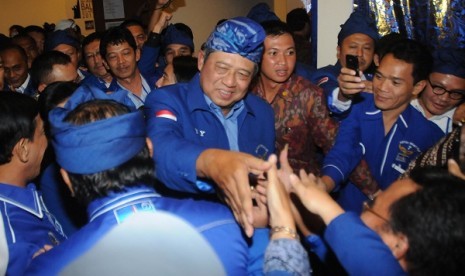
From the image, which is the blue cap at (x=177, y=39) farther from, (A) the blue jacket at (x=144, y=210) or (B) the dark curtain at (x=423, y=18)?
(A) the blue jacket at (x=144, y=210)

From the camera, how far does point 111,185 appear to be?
3.69 ft

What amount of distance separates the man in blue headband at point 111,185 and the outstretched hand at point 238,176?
0.09 meters

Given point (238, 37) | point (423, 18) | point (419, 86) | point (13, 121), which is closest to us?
point (13, 121)

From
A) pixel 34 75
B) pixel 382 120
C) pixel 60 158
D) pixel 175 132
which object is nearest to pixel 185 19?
pixel 34 75

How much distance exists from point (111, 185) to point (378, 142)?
1734 millimetres

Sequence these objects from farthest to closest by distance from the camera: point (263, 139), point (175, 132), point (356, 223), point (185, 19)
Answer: point (185, 19)
point (263, 139)
point (175, 132)
point (356, 223)

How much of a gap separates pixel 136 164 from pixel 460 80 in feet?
7.30

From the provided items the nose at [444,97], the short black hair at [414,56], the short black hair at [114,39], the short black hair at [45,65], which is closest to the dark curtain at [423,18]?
the nose at [444,97]

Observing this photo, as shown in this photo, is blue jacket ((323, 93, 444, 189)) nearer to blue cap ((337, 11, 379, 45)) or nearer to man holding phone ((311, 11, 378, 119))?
man holding phone ((311, 11, 378, 119))

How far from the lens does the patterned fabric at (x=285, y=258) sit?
1074 millimetres

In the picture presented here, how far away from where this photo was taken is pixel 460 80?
2.51 m

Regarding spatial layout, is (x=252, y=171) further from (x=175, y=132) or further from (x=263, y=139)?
(x=263, y=139)

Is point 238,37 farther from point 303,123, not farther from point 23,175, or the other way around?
point 23,175

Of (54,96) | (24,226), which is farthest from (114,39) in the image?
(24,226)
